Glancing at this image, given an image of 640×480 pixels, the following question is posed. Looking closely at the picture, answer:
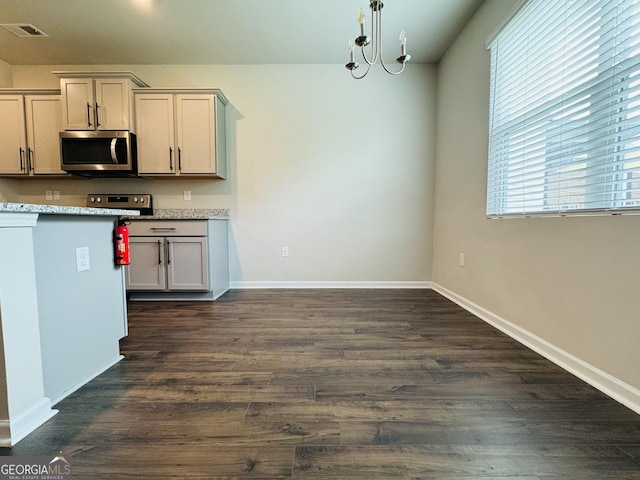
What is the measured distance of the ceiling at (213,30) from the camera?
236cm

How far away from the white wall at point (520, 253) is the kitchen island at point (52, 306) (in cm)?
245

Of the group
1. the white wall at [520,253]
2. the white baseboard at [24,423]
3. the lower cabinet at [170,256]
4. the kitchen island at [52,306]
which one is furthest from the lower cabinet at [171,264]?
the white wall at [520,253]

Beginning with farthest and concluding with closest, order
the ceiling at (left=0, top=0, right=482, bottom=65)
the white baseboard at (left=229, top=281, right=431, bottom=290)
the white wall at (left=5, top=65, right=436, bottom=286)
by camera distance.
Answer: the white baseboard at (left=229, top=281, right=431, bottom=290) < the white wall at (left=5, top=65, right=436, bottom=286) < the ceiling at (left=0, top=0, right=482, bottom=65)

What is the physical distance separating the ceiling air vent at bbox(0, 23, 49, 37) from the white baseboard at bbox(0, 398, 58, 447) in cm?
348

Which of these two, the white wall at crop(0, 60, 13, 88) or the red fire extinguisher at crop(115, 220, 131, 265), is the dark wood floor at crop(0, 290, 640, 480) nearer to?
the red fire extinguisher at crop(115, 220, 131, 265)

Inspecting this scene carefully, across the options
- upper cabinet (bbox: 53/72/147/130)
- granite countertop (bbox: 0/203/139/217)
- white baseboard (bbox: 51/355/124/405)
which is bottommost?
white baseboard (bbox: 51/355/124/405)

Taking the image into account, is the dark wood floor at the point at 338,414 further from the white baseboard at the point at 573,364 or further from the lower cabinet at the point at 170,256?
the lower cabinet at the point at 170,256

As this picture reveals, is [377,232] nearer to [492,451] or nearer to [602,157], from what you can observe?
[602,157]

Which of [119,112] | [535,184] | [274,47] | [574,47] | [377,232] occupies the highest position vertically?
[274,47]

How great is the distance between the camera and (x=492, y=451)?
96cm

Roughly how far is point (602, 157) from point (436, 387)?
55.1 inches

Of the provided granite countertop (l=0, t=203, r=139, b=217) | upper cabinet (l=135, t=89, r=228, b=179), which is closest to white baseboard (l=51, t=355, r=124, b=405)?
granite countertop (l=0, t=203, r=139, b=217)

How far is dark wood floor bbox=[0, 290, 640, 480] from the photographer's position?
2.98 ft

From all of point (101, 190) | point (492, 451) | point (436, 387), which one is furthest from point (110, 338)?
point (101, 190)
